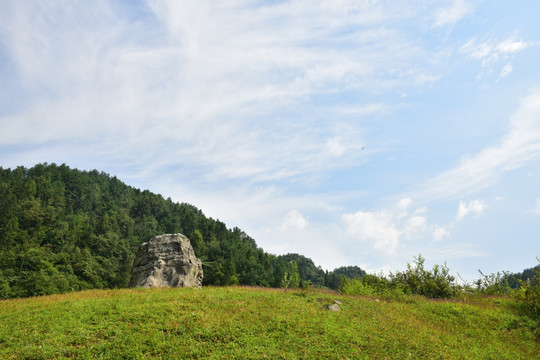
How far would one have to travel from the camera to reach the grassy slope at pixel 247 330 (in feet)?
40.7

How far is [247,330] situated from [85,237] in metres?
95.6

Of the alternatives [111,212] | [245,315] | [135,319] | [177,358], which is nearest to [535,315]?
[245,315]

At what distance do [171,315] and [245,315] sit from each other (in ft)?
11.9

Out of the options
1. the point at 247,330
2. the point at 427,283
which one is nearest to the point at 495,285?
the point at 427,283

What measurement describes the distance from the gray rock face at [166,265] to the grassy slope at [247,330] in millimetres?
7550

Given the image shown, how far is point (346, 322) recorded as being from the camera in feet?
53.5

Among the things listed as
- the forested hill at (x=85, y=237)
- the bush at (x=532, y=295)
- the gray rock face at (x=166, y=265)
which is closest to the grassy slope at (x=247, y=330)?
the bush at (x=532, y=295)

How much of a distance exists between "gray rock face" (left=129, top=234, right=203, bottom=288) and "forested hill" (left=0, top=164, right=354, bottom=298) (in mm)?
20323

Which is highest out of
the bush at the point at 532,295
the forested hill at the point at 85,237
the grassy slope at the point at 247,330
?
the forested hill at the point at 85,237

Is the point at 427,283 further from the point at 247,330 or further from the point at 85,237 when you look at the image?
the point at 85,237

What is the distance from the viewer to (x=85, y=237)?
92625 mm

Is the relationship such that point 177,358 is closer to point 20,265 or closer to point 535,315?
point 535,315

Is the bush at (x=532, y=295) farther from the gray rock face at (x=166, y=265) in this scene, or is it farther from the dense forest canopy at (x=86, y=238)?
the gray rock face at (x=166, y=265)

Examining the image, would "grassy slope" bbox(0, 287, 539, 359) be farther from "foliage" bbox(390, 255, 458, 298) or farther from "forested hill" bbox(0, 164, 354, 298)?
"forested hill" bbox(0, 164, 354, 298)
